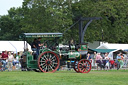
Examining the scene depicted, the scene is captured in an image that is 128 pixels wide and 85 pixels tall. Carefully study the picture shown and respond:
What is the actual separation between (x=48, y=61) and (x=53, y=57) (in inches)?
12.8

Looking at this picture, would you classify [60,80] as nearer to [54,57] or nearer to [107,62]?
[54,57]

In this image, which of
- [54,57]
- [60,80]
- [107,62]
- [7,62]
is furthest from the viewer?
[107,62]

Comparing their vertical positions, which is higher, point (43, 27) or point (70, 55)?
point (43, 27)

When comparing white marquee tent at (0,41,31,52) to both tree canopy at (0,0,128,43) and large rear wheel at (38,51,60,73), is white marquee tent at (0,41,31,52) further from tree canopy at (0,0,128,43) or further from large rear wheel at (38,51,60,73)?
large rear wheel at (38,51,60,73)

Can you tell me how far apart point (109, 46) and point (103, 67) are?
13.0 metres

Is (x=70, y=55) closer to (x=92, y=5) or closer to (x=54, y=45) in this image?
(x=54, y=45)

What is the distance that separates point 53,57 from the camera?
717 inches

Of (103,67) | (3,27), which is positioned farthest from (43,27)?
(3,27)

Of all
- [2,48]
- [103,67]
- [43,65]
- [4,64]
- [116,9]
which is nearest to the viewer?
[43,65]

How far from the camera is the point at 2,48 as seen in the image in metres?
33.4

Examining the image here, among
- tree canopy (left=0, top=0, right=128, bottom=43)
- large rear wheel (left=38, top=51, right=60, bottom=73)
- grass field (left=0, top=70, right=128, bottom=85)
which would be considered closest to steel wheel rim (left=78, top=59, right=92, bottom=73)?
large rear wheel (left=38, top=51, right=60, bottom=73)

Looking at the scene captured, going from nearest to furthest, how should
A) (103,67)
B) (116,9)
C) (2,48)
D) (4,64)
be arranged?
1. (4,64)
2. (103,67)
3. (2,48)
4. (116,9)

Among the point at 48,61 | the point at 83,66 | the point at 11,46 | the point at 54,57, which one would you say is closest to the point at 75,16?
the point at 11,46

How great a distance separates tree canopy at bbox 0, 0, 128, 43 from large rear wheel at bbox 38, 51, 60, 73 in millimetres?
21765
